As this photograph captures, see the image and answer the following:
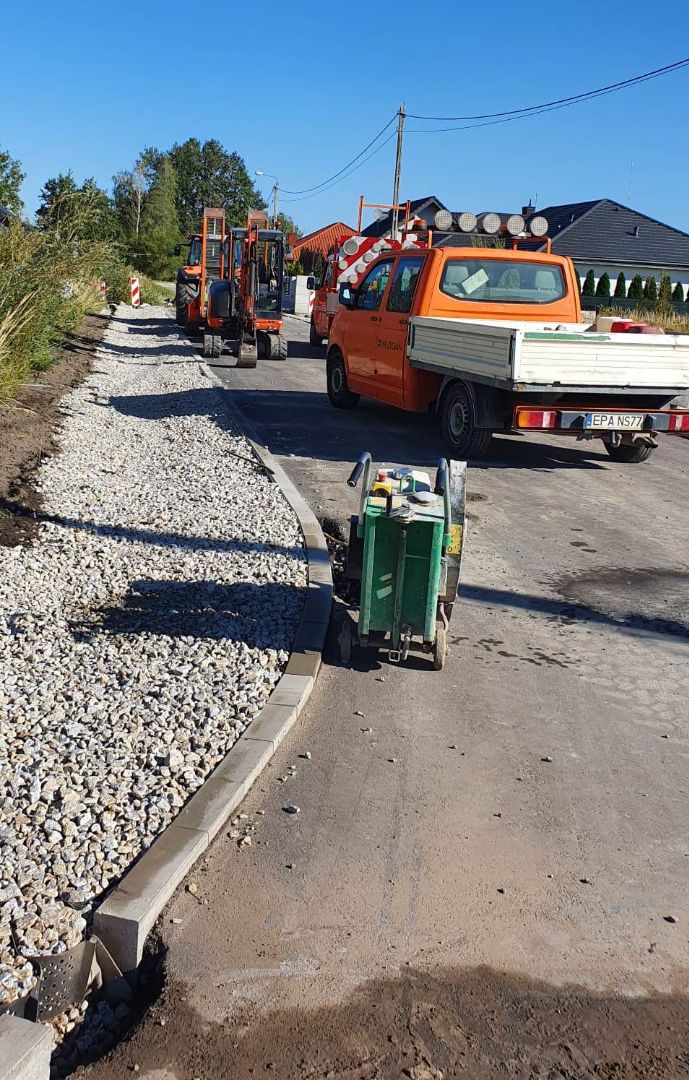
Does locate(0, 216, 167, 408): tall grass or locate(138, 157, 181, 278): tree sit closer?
locate(0, 216, 167, 408): tall grass

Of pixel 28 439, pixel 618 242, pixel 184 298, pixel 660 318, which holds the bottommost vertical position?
pixel 28 439

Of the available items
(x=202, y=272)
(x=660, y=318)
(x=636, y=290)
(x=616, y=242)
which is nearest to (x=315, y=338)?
(x=202, y=272)

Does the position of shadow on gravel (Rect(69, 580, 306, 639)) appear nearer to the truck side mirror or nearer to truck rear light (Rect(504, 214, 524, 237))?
the truck side mirror

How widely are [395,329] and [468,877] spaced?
29.9 feet

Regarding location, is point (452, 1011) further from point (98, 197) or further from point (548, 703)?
point (98, 197)

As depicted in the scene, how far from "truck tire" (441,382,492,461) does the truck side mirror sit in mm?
2690

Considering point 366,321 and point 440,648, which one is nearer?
point 440,648

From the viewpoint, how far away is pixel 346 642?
529 cm

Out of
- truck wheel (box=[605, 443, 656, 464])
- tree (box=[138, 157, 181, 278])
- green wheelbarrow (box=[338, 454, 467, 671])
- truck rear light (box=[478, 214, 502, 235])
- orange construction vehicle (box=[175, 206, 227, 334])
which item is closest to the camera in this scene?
green wheelbarrow (box=[338, 454, 467, 671])

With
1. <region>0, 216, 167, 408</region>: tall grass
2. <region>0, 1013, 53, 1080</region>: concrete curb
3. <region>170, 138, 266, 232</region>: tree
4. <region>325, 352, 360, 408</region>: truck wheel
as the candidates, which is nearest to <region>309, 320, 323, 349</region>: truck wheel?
<region>0, 216, 167, 408</region>: tall grass

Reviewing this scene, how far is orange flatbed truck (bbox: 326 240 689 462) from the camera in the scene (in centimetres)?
957

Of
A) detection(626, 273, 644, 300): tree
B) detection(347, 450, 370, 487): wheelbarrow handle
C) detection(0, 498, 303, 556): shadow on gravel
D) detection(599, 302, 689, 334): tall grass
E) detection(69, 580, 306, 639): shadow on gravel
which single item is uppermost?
detection(626, 273, 644, 300): tree

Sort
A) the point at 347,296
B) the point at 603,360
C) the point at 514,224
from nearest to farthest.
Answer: the point at 603,360 < the point at 347,296 < the point at 514,224

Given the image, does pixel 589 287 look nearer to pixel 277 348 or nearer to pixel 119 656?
pixel 277 348
